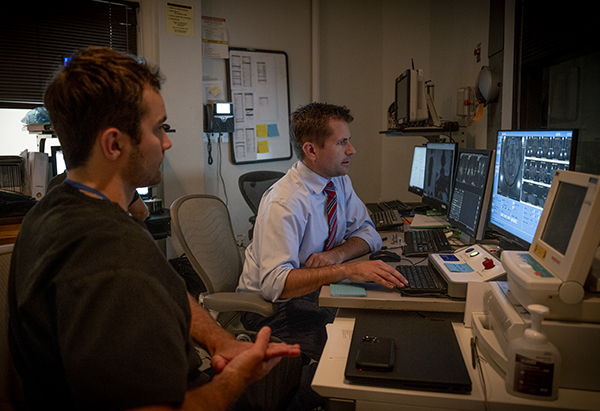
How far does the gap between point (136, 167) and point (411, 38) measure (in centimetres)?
398

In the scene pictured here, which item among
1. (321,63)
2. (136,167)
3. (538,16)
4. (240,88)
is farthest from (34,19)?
(538,16)

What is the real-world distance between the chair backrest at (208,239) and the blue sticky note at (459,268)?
88cm

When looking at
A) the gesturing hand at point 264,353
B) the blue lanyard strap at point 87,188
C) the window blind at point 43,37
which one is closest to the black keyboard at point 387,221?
the gesturing hand at point 264,353

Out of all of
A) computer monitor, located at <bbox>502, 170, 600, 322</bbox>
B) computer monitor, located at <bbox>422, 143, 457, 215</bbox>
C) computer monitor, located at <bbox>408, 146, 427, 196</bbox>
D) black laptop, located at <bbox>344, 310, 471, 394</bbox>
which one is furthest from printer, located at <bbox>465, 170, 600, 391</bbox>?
computer monitor, located at <bbox>408, 146, 427, 196</bbox>

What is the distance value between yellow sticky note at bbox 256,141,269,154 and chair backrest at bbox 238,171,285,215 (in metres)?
0.60

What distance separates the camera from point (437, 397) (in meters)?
1.00

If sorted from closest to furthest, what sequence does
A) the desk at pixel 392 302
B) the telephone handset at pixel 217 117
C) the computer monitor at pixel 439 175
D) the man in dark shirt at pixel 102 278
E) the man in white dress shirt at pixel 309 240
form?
the man in dark shirt at pixel 102 278
the desk at pixel 392 302
the man in white dress shirt at pixel 309 240
the computer monitor at pixel 439 175
the telephone handset at pixel 217 117

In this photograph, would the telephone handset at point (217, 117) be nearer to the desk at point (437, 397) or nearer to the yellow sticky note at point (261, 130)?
the yellow sticky note at point (261, 130)

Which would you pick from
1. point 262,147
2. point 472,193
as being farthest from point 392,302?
point 262,147

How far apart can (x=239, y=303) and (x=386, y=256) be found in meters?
0.64

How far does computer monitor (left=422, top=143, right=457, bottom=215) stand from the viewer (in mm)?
2465

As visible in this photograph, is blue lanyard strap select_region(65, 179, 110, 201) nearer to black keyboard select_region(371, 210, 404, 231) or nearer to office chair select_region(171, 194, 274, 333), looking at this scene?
office chair select_region(171, 194, 274, 333)

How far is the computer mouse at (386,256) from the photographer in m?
1.86

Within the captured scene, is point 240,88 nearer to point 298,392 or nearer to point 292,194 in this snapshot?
point 292,194
